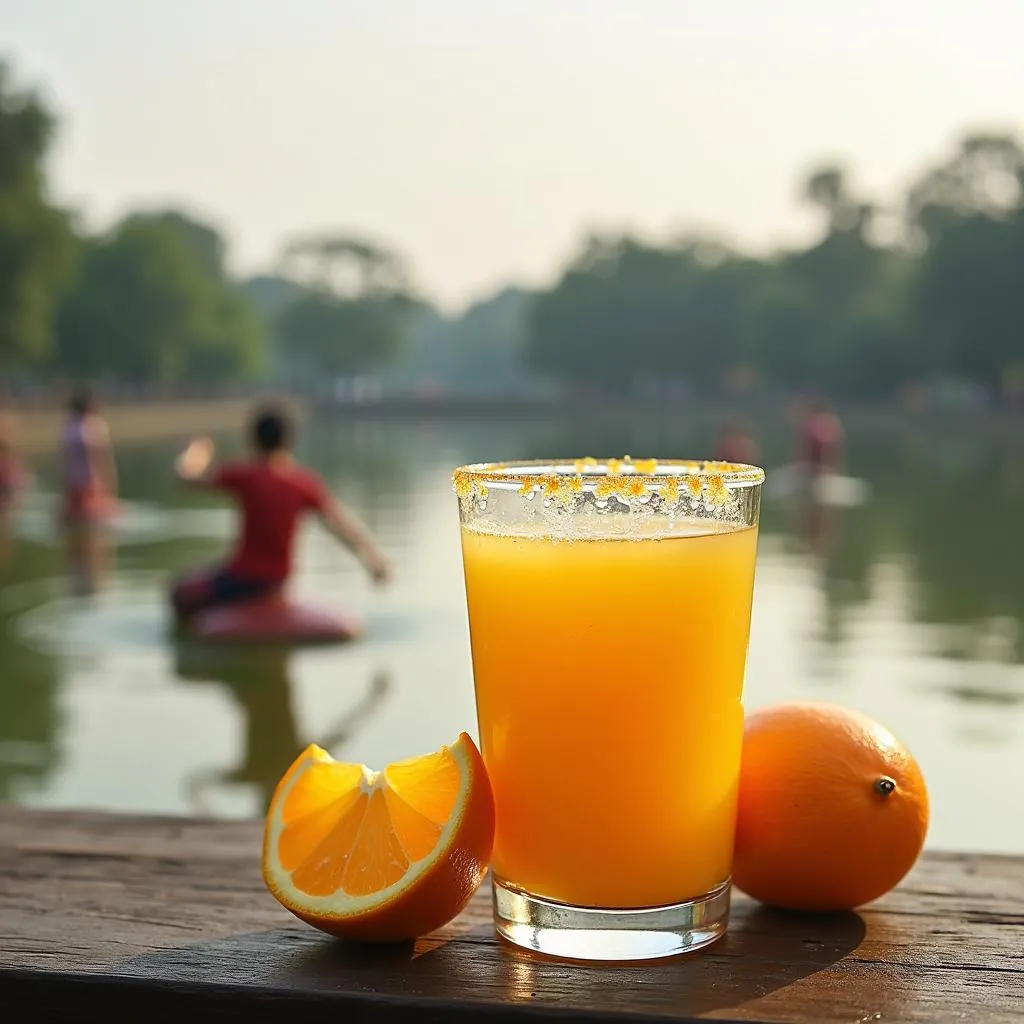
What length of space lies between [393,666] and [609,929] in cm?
797

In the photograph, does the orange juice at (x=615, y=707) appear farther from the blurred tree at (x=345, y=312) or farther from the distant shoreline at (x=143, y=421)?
the blurred tree at (x=345, y=312)

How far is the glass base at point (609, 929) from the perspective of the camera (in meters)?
1.76

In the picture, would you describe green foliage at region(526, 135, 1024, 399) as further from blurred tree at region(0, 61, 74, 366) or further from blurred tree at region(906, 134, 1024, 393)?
blurred tree at region(0, 61, 74, 366)

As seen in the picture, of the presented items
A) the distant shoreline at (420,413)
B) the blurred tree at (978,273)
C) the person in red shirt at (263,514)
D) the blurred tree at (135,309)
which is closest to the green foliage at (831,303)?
the blurred tree at (978,273)

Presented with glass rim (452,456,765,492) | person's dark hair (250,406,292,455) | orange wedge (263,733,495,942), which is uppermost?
glass rim (452,456,765,492)

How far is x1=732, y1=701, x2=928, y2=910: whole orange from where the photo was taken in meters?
1.96

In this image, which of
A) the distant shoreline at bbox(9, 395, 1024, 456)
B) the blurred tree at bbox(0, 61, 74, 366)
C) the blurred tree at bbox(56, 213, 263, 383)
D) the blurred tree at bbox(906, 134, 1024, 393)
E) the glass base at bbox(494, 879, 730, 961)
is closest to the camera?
the glass base at bbox(494, 879, 730, 961)

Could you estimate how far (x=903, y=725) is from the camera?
810cm

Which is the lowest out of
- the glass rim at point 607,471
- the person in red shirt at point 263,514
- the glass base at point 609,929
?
the person in red shirt at point 263,514

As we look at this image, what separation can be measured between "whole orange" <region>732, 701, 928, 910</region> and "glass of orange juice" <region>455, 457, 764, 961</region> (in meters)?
0.16

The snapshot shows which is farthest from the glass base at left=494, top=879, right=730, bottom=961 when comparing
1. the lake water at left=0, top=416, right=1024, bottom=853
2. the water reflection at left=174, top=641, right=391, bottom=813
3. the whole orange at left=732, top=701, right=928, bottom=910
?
the water reflection at left=174, top=641, right=391, bottom=813

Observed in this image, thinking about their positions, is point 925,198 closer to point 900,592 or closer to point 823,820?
point 900,592

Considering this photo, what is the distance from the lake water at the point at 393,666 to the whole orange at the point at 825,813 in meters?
3.17

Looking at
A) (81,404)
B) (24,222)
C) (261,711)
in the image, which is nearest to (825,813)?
(261,711)
